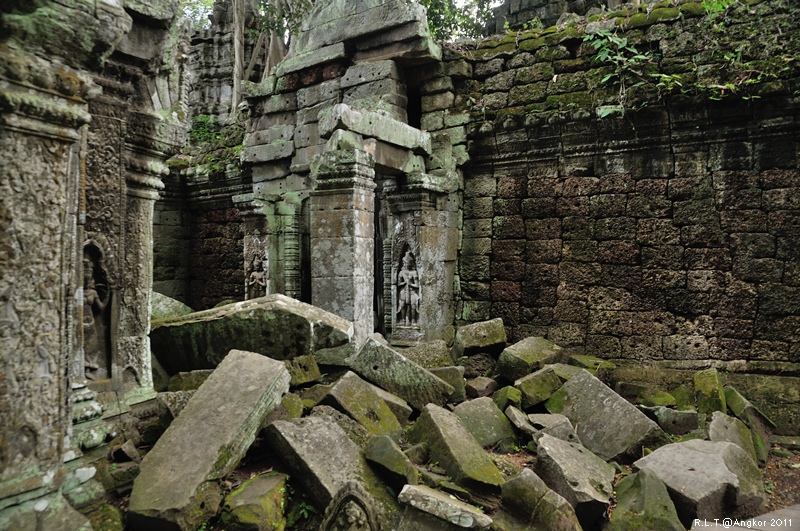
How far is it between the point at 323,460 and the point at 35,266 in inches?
70.6

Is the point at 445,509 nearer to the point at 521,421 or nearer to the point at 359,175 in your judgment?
the point at 521,421

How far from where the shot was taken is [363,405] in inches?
156

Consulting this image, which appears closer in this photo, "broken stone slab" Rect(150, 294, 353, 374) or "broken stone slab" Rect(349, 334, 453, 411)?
"broken stone slab" Rect(150, 294, 353, 374)

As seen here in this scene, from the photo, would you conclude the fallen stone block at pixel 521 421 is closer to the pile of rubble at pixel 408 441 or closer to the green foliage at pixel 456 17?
the pile of rubble at pixel 408 441

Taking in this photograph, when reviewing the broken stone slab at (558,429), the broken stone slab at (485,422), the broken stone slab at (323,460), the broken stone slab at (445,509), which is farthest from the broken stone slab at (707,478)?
the broken stone slab at (323,460)

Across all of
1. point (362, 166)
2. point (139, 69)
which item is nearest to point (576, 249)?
point (362, 166)

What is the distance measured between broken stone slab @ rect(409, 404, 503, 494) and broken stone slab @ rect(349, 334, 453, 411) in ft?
1.85

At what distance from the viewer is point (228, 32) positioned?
17.0 meters

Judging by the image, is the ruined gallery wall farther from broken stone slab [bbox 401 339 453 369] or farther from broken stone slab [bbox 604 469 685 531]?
broken stone slab [bbox 604 469 685 531]

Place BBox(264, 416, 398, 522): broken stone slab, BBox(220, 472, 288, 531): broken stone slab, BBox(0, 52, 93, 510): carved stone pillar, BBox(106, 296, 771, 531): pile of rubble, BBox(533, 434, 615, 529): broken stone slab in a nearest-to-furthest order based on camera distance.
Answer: BBox(0, 52, 93, 510): carved stone pillar
BBox(220, 472, 288, 531): broken stone slab
BBox(106, 296, 771, 531): pile of rubble
BBox(264, 416, 398, 522): broken stone slab
BBox(533, 434, 615, 529): broken stone slab

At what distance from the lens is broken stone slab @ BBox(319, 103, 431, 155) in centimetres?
570

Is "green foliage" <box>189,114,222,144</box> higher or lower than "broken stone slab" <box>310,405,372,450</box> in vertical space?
higher

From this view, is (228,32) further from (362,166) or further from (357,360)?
(357,360)

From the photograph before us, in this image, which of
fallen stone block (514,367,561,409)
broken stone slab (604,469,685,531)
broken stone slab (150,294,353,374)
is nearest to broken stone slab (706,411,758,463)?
broken stone slab (604,469,685,531)
